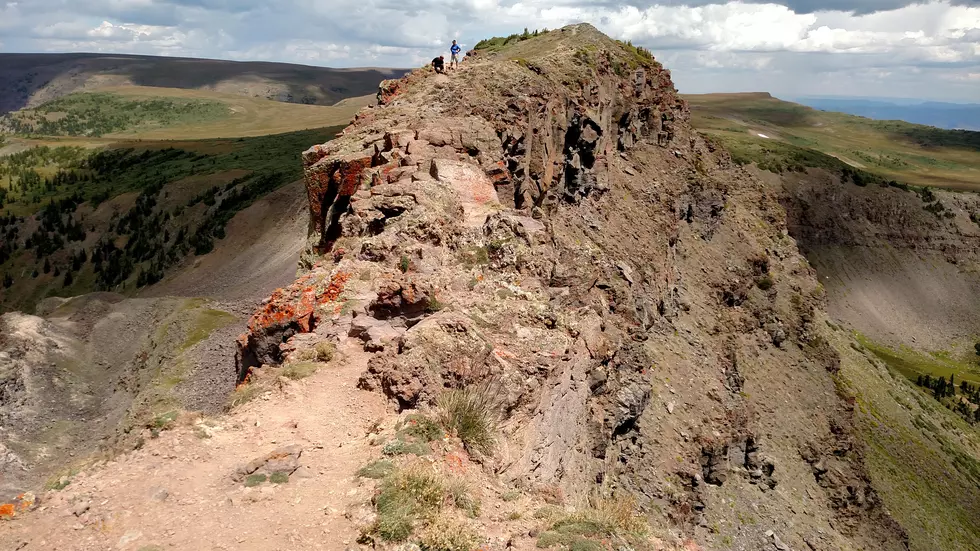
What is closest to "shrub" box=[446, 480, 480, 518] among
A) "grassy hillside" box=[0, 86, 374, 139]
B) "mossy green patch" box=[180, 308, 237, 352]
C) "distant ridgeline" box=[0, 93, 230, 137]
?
"mossy green patch" box=[180, 308, 237, 352]

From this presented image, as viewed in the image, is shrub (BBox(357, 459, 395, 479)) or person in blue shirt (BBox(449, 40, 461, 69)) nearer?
shrub (BBox(357, 459, 395, 479))

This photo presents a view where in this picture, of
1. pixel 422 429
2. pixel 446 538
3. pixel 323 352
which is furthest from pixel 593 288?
pixel 446 538

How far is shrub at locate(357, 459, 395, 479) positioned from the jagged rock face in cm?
157

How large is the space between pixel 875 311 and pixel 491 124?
225 ft

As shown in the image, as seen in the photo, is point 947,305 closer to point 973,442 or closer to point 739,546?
point 973,442

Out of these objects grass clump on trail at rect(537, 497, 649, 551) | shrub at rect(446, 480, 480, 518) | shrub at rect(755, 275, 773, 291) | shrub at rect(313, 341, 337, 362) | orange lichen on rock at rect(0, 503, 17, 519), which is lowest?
shrub at rect(755, 275, 773, 291)

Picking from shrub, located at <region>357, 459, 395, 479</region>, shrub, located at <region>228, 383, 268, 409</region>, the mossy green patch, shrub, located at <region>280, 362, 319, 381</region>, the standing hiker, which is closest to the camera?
shrub, located at <region>357, 459, 395, 479</region>

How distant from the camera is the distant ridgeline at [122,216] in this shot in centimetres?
4600

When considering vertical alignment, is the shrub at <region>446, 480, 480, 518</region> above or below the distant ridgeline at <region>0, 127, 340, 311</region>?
above

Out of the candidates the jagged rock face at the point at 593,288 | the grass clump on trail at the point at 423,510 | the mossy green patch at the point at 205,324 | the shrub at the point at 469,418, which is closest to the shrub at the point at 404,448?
the grass clump on trail at the point at 423,510

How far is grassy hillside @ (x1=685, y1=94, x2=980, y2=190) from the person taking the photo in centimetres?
8806

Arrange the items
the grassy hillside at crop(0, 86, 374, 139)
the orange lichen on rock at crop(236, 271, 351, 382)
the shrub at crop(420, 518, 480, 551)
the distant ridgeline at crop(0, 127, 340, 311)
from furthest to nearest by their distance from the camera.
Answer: the grassy hillside at crop(0, 86, 374, 139) < the distant ridgeline at crop(0, 127, 340, 311) < the orange lichen on rock at crop(236, 271, 351, 382) < the shrub at crop(420, 518, 480, 551)

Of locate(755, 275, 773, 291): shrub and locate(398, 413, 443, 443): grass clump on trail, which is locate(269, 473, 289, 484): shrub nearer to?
locate(398, 413, 443, 443): grass clump on trail

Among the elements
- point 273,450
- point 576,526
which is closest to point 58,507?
point 273,450
